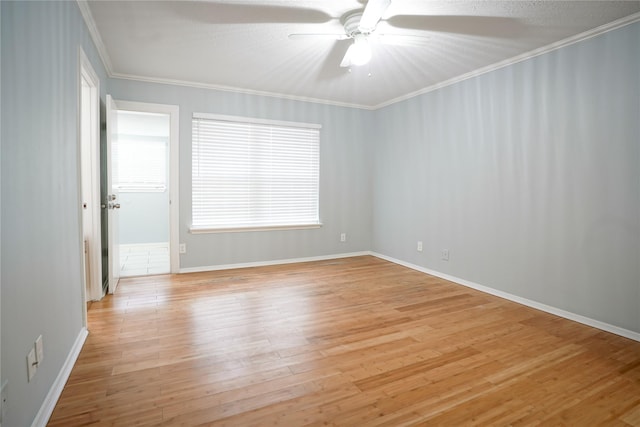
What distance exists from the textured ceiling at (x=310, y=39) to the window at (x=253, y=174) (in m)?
0.63

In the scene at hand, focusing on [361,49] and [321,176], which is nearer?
[361,49]

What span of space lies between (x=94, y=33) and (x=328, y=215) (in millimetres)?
3404

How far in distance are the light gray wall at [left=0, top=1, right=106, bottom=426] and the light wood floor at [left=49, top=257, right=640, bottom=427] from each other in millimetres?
382

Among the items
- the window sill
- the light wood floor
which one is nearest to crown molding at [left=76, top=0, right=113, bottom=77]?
the window sill

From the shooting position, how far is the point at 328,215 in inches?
204

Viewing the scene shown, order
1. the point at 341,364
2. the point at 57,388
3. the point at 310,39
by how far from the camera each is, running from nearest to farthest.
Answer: the point at 57,388
the point at 341,364
the point at 310,39

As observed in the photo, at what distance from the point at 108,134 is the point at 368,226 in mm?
3641

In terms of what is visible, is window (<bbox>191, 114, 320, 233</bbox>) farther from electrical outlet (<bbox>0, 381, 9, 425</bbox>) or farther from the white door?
electrical outlet (<bbox>0, 381, 9, 425</bbox>)

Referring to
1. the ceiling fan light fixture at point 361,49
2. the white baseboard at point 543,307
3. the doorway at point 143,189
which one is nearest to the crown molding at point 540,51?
the ceiling fan light fixture at point 361,49

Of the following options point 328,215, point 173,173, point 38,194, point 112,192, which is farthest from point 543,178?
point 112,192

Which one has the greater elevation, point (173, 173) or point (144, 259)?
point (173, 173)

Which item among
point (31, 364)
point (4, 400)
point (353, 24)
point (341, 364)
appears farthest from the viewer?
point (353, 24)

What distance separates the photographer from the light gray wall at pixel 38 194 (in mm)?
1280

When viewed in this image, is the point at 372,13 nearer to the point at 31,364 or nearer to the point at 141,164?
the point at 31,364
